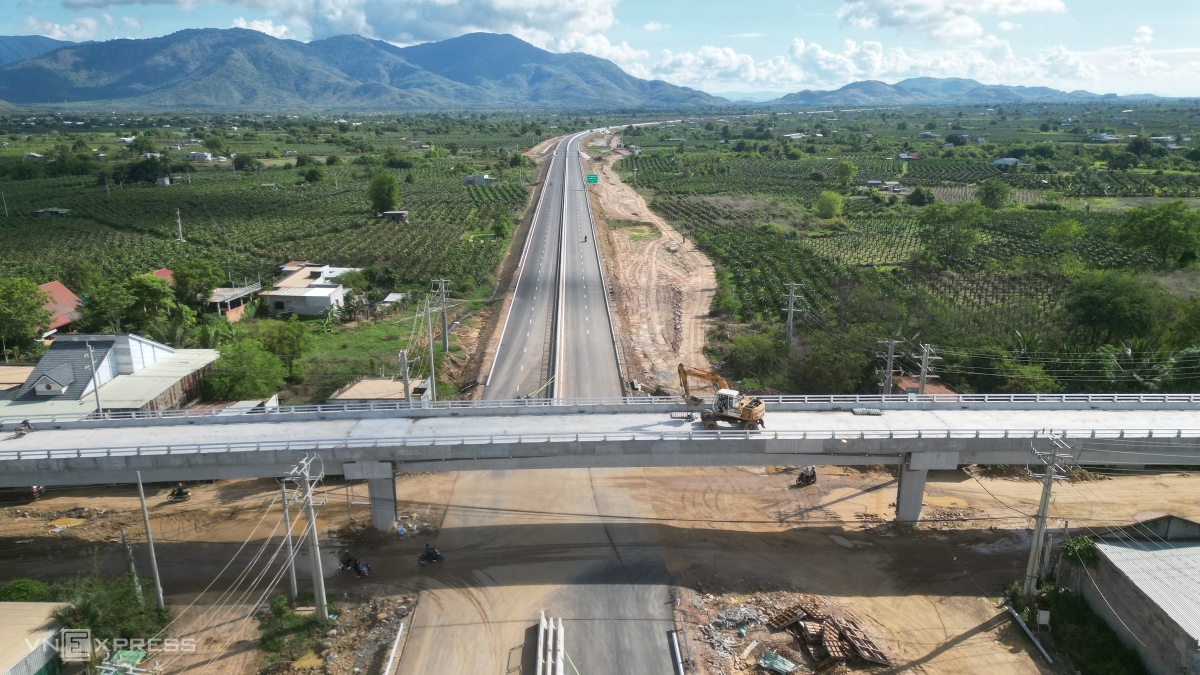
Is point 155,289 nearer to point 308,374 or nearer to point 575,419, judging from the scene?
point 308,374

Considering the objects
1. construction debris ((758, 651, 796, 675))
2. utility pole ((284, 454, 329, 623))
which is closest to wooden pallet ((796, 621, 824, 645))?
construction debris ((758, 651, 796, 675))

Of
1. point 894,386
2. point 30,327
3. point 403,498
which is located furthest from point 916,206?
point 30,327

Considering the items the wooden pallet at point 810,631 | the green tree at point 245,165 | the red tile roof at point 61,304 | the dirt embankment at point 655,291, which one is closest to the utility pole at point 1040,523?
the wooden pallet at point 810,631

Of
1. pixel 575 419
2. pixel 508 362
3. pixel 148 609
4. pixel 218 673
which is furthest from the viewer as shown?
pixel 508 362

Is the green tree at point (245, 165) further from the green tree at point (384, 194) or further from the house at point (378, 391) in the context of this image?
the house at point (378, 391)

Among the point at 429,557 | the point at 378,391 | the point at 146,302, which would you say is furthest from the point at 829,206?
the point at 429,557
